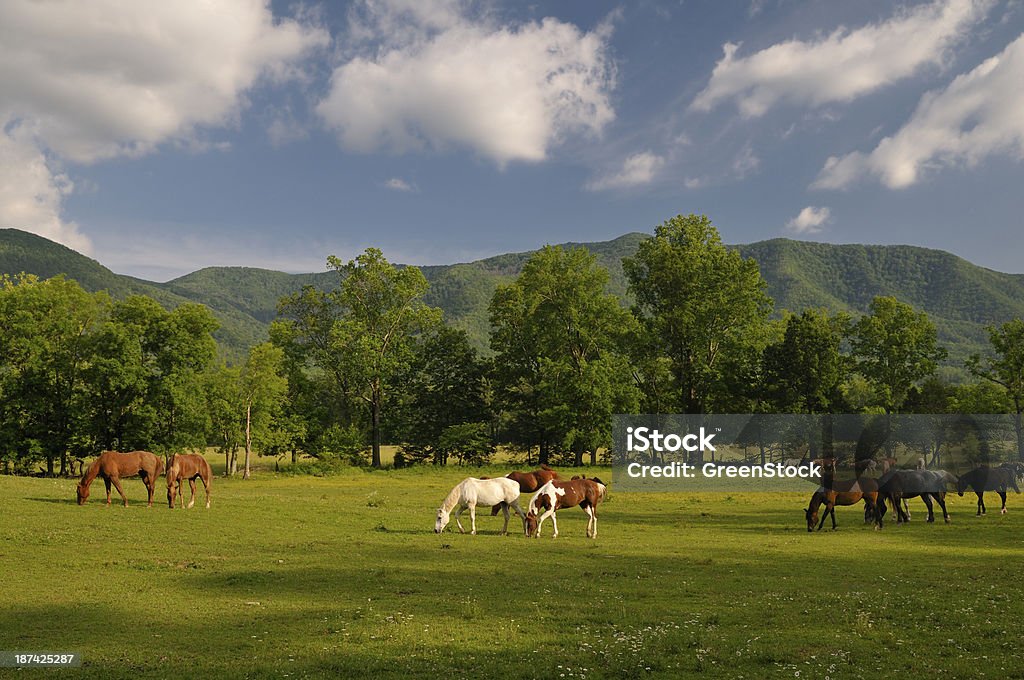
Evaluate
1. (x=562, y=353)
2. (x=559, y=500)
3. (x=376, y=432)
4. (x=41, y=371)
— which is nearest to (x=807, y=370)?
(x=562, y=353)

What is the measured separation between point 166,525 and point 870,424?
56.4 metres

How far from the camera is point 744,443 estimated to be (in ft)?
208

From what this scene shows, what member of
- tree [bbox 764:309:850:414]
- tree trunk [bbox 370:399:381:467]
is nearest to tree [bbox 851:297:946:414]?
tree [bbox 764:309:850:414]

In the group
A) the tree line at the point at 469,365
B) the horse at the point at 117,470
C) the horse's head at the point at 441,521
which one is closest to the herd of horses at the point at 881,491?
the horse's head at the point at 441,521

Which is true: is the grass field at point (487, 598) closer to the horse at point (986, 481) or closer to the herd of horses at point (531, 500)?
the herd of horses at point (531, 500)

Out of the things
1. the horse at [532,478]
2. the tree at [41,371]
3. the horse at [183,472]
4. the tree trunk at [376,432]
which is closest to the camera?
the horse at [183,472]

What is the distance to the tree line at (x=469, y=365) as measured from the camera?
5334 cm

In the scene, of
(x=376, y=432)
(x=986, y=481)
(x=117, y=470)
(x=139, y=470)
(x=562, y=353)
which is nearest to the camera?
(x=117, y=470)

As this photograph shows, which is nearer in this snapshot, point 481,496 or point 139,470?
point 481,496

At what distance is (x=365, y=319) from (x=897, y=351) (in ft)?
171

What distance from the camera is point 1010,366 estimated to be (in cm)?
5928

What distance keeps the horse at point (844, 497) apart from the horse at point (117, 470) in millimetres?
25213

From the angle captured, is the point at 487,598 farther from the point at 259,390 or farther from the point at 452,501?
the point at 259,390

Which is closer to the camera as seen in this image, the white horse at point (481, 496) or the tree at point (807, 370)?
the white horse at point (481, 496)
